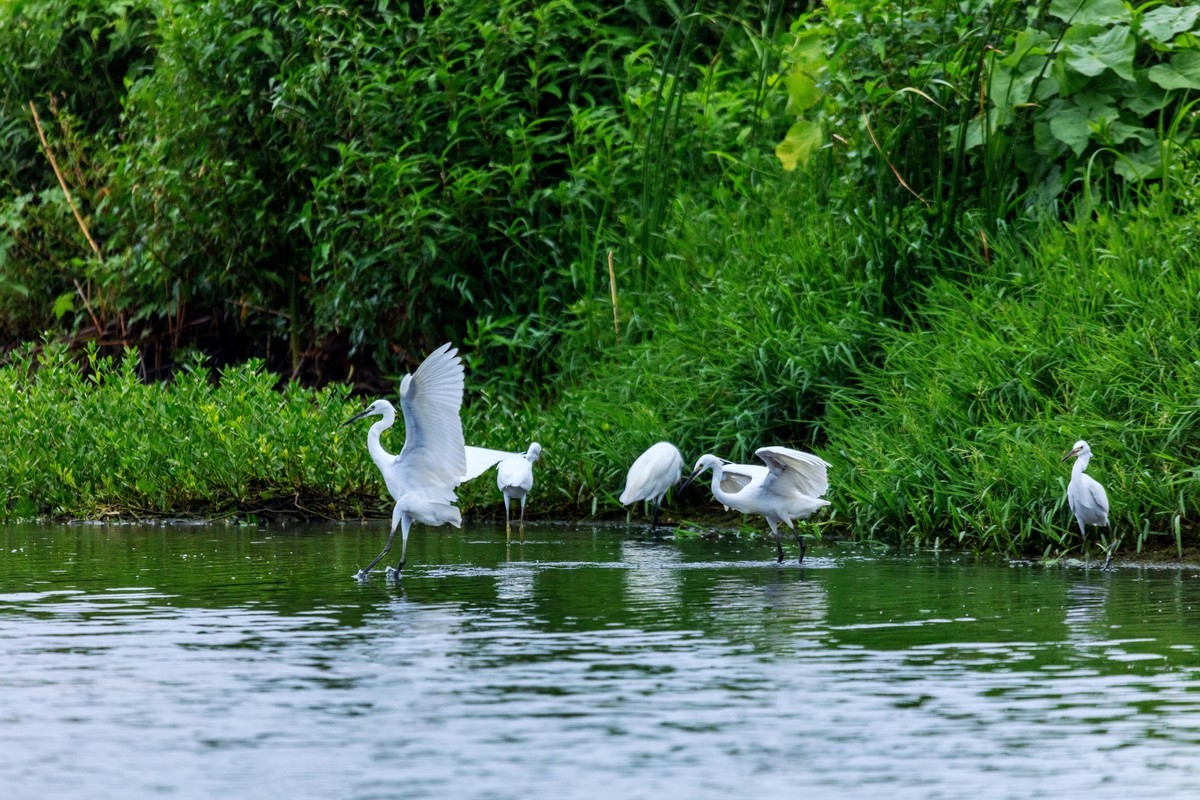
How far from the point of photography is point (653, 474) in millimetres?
11750

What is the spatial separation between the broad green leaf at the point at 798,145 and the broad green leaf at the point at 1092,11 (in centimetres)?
191

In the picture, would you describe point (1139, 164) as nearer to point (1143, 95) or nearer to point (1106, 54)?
point (1143, 95)

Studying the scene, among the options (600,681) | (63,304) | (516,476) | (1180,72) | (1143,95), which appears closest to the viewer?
(600,681)

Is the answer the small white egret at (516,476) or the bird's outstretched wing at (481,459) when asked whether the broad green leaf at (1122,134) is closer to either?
the small white egret at (516,476)

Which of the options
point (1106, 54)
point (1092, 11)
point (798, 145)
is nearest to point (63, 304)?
point (798, 145)

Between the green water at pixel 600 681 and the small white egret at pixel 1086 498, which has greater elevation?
the small white egret at pixel 1086 498

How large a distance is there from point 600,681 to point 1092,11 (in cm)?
854

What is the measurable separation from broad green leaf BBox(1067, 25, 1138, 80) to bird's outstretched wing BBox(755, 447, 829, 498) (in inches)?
153

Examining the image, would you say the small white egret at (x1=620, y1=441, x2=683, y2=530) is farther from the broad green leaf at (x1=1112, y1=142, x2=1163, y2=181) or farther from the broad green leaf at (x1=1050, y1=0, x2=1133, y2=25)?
the broad green leaf at (x1=1050, y1=0, x2=1133, y2=25)

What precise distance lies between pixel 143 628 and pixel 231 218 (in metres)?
9.37

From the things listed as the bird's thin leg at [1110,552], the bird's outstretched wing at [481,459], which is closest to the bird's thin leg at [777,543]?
the bird's thin leg at [1110,552]

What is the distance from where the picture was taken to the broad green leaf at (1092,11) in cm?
1302

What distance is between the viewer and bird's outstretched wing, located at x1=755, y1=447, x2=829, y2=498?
1050cm

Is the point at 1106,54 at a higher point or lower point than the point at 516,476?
higher
